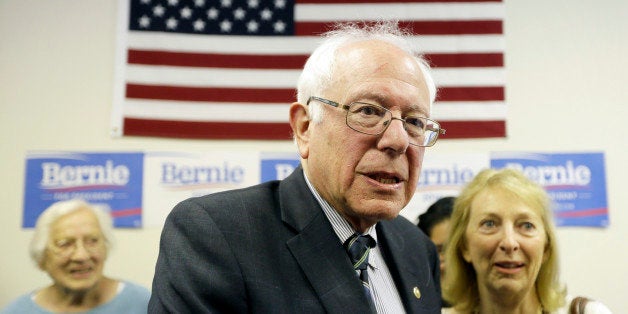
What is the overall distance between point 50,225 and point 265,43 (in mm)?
1987

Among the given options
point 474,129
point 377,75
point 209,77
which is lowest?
point 377,75

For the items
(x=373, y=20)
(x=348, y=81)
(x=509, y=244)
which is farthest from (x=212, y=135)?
(x=348, y=81)

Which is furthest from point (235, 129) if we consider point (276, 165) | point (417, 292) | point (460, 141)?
point (417, 292)

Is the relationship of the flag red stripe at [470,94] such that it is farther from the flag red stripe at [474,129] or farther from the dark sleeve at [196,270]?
the dark sleeve at [196,270]

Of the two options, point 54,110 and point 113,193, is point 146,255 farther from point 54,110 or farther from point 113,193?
point 54,110

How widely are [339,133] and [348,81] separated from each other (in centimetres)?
13

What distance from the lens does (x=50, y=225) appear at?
2.76 metres

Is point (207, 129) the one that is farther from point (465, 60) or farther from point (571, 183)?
point (571, 183)

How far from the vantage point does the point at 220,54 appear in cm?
399

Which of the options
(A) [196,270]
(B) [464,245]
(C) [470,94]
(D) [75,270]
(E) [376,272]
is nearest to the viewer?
(A) [196,270]

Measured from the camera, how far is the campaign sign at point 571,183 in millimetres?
3926

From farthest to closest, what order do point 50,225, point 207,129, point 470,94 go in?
point 470,94 < point 207,129 < point 50,225

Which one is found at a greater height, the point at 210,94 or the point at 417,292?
the point at 210,94

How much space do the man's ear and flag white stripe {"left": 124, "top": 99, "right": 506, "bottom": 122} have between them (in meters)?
2.51
